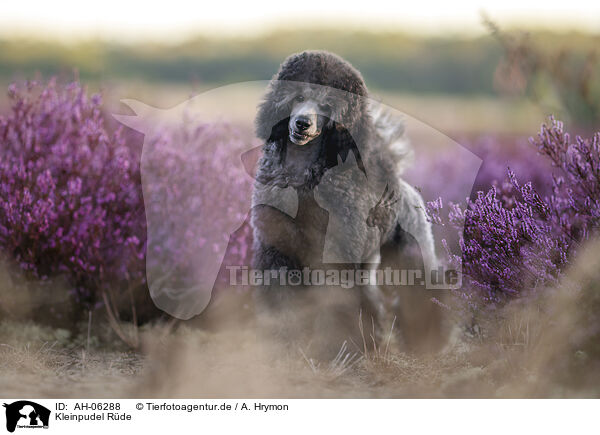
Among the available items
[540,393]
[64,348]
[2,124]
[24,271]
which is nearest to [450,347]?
[540,393]

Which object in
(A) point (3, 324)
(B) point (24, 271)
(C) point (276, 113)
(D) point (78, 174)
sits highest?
(C) point (276, 113)

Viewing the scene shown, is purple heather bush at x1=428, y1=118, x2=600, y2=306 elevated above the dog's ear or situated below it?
below

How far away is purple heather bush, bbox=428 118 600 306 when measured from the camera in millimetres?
2729

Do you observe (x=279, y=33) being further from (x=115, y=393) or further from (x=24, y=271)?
(x=115, y=393)

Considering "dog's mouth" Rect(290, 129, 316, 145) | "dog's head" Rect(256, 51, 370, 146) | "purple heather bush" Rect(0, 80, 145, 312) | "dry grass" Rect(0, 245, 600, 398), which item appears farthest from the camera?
"purple heather bush" Rect(0, 80, 145, 312)

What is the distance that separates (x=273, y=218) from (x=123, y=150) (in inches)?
44.3

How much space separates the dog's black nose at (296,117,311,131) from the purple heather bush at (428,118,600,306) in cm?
71

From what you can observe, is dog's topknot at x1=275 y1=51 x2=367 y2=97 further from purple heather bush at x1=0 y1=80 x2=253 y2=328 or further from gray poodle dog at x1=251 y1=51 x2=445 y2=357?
purple heather bush at x1=0 y1=80 x2=253 y2=328

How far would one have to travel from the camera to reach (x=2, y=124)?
360cm

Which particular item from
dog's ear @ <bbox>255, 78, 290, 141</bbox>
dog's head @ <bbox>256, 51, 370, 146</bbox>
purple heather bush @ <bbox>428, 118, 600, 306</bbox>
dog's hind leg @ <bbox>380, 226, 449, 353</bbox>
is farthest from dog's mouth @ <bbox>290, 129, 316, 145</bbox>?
dog's hind leg @ <bbox>380, 226, 449, 353</bbox>

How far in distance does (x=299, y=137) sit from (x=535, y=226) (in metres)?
1.18

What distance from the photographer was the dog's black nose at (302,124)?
2787 mm

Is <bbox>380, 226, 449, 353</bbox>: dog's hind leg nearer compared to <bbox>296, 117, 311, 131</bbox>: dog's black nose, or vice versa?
<bbox>296, 117, 311, 131</bbox>: dog's black nose

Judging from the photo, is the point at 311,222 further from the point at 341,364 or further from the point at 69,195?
the point at 69,195
